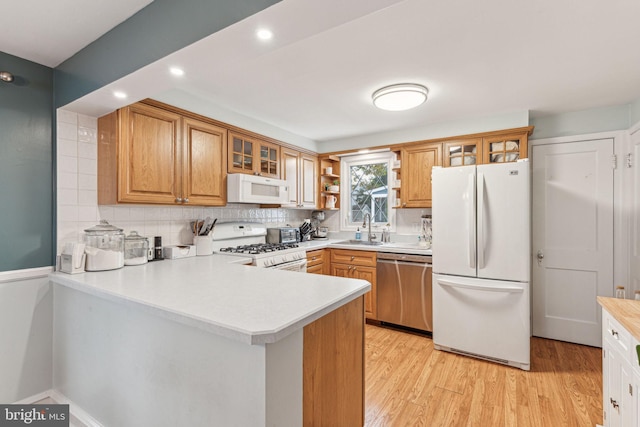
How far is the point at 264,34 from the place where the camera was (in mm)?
1195

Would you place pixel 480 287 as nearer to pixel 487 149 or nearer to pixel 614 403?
pixel 614 403

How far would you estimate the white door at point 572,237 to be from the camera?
2932 millimetres

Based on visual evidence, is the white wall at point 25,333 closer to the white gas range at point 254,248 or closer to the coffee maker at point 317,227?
the white gas range at point 254,248

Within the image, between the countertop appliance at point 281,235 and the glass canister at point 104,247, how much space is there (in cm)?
169

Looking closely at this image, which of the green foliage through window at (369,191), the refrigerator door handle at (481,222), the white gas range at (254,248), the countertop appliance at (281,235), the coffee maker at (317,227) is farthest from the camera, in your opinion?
the coffee maker at (317,227)

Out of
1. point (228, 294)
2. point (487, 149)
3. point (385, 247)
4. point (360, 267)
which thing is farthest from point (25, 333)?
point (487, 149)

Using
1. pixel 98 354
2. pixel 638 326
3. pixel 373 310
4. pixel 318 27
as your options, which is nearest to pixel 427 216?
pixel 373 310

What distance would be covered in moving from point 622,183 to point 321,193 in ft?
10.8

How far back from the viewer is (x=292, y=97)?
271 cm

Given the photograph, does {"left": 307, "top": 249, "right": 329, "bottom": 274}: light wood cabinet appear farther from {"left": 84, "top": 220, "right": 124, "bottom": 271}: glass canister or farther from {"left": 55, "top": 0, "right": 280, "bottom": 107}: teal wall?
{"left": 55, "top": 0, "right": 280, "bottom": 107}: teal wall

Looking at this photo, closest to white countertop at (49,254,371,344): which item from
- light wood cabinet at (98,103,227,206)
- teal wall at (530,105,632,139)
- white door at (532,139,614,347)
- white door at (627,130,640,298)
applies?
light wood cabinet at (98,103,227,206)

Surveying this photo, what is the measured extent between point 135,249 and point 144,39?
1.48 meters

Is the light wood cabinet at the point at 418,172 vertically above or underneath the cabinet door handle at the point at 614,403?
above

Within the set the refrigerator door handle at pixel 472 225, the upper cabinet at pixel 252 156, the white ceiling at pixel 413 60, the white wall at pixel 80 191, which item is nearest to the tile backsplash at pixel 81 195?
the white wall at pixel 80 191
